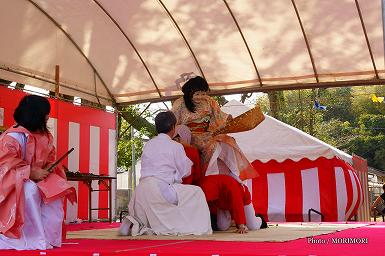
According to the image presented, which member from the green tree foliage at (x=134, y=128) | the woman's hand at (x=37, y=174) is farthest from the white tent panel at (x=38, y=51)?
the green tree foliage at (x=134, y=128)

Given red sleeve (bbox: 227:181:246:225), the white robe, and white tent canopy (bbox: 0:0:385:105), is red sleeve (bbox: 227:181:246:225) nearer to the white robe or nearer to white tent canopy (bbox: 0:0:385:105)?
the white robe

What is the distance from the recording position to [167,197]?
4.68 meters

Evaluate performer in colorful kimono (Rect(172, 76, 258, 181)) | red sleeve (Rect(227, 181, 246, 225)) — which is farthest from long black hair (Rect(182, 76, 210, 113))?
red sleeve (Rect(227, 181, 246, 225))

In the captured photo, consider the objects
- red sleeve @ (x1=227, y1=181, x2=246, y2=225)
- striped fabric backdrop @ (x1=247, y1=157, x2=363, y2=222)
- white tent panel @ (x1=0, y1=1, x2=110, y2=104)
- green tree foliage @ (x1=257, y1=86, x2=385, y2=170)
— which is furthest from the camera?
green tree foliage @ (x1=257, y1=86, x2=385, y2=170)

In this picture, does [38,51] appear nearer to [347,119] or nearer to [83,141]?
[83,141]

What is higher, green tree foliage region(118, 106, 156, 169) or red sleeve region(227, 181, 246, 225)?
green tree foliage region(118, 106, 156, 169)

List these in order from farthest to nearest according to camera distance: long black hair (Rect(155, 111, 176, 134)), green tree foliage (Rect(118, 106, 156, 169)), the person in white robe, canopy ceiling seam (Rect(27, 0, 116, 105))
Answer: green tree foliage (Rect(118, 106, 156, 169)) < canopy ceiling seam (Rect(27, 0, 116, 105)) < long black hair (Rect(155, 111, 176, 134)) < the person in white robe

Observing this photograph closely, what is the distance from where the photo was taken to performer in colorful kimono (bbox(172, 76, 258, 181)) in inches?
216

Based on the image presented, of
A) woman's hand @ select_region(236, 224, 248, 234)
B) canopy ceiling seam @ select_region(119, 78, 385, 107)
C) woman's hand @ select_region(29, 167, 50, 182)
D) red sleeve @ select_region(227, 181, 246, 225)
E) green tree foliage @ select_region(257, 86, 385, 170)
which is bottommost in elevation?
woman's hand @ select_region(236, 224, 248, 234)

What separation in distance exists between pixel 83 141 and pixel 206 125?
3.72m

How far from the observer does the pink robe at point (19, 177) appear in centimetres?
346

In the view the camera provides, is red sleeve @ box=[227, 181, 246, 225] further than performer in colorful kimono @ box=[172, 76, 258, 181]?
No

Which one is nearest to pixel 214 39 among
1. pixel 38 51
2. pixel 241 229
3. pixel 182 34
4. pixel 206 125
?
pixel 182 34

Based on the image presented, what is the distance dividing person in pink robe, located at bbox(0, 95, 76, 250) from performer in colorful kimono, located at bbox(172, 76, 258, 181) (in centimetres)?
195
